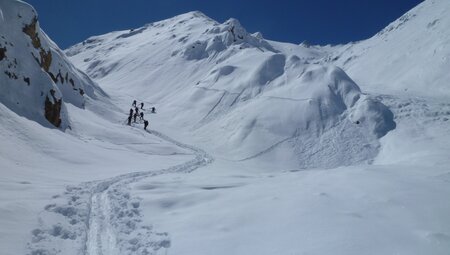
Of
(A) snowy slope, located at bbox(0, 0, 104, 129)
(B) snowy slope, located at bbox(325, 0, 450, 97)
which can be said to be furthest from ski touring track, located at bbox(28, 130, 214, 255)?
(B) snowy slope, located at bbox(325, 0, 450, 97)

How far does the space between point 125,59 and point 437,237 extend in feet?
352

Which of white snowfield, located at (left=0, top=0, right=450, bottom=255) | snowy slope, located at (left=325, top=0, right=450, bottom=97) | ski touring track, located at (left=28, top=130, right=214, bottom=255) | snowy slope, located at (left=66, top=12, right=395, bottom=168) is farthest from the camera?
snowy slope, located at (left=325, top=0, right=450, bottom=97)

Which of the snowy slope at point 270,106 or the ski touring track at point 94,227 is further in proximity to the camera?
the snowy slope at point 270,106

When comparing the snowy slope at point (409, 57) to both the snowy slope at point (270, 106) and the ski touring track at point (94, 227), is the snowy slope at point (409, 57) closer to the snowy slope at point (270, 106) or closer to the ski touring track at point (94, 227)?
the snowy slope at point (270, 106)

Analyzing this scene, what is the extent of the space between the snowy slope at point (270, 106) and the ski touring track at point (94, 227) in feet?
66.2

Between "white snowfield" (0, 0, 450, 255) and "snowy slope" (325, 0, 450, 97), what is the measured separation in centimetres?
42

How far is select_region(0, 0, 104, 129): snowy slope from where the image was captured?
2934 cm

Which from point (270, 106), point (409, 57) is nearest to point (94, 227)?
point (270, 106)

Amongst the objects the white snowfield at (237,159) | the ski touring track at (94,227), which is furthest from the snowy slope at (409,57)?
the ski touring track at (94,227)

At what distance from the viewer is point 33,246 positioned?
10.1 meters

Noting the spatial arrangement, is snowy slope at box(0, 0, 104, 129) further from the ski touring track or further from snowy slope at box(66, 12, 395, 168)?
the ski touring track

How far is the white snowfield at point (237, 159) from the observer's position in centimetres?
1077

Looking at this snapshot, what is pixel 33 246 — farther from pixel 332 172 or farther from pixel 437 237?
pixel 332 172

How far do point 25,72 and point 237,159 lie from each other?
1851 centimetres
